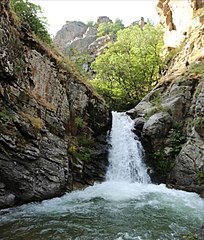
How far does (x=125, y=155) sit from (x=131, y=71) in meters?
12.5

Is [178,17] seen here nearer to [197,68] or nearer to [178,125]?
[197,68]

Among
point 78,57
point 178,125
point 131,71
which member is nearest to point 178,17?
point 131,71

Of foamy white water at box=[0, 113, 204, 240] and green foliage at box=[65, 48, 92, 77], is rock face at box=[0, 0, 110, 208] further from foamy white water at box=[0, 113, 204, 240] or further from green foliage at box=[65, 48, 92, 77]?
green foliage at box=[65, 48, 92, 77]

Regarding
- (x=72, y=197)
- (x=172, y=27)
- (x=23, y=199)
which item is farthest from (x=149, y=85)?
(x=23, y=199)

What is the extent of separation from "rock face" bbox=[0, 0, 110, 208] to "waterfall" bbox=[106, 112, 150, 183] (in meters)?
0.70

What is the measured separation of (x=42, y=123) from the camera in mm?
11602

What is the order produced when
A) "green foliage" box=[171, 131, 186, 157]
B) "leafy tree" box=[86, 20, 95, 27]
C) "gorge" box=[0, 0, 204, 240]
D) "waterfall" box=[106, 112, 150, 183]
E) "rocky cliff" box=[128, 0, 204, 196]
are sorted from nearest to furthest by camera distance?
1. "gorge" box=[0, 0, 204, 240]
2. "rocky cliff" box=[128, 0, 204, 196]
3. "waterfall" box=[106, 112, 150, 183]
4. "green foliage" box=[171, 131, 186, 157]
5. "leafy tree" box=[86, 20, 95, 27]

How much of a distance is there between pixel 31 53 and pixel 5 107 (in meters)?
3.85

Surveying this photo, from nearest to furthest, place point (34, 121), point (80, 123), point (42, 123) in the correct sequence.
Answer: point (34, 121)
point (42, 123)
point (80, 123)

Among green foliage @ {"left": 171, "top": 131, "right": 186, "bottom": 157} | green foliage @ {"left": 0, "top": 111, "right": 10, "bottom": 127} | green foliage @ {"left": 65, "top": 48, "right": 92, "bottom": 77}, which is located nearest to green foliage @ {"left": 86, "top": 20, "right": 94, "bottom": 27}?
green foliage @ {"left": 65, "top": 48, "right": 92, "bottom": 77}

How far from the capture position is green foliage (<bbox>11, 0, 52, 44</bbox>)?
14048mm

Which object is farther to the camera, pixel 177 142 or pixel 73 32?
pixel 73 32

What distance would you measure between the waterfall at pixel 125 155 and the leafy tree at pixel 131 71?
8527 mm

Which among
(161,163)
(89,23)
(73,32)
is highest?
(89,23)
